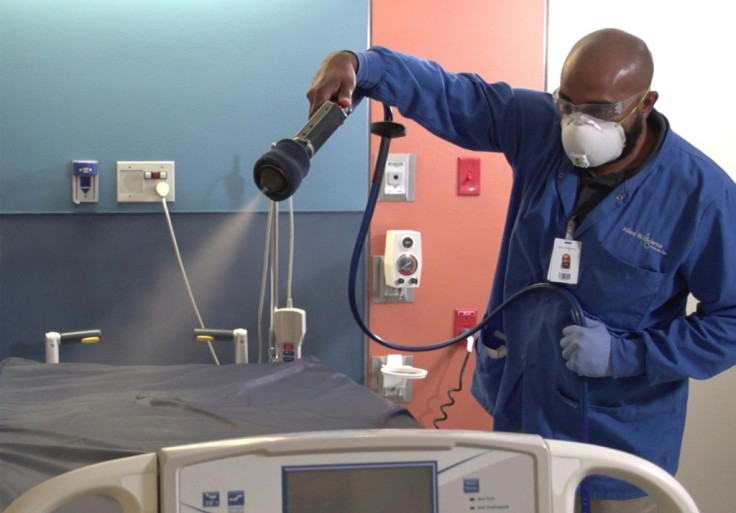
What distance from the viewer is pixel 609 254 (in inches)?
55.0

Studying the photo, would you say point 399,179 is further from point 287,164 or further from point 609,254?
point 287,164

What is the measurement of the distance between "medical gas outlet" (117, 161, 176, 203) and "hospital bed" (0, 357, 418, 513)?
2.16ft

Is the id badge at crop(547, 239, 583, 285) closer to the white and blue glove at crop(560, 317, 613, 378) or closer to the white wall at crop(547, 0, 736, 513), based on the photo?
the white and blue glove at crop(560, 317, 613, 378)

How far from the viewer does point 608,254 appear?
1397 millimetres

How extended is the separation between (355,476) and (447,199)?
1.96 meters

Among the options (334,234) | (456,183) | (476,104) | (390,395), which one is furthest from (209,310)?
(476,104)

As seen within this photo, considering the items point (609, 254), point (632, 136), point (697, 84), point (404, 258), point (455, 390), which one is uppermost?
point (697, 84)

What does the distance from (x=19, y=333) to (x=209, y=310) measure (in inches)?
24.0

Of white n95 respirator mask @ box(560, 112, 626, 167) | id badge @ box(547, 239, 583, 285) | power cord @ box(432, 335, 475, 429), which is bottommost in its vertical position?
power cord @ box(432, 335, 475, 429)

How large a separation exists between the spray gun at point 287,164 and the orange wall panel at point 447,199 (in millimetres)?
1387

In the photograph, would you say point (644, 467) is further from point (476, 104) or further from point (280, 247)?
point (280, 247)

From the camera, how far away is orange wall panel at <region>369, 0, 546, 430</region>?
2510 mm

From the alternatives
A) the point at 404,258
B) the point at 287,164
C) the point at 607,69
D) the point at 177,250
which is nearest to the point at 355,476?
the point at 287,164

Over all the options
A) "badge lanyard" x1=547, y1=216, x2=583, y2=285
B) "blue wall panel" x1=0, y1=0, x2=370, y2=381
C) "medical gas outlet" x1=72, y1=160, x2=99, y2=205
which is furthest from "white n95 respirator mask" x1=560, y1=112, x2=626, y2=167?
"medical gas outlet" x1=72, y1=160, x2=99, y2=205
